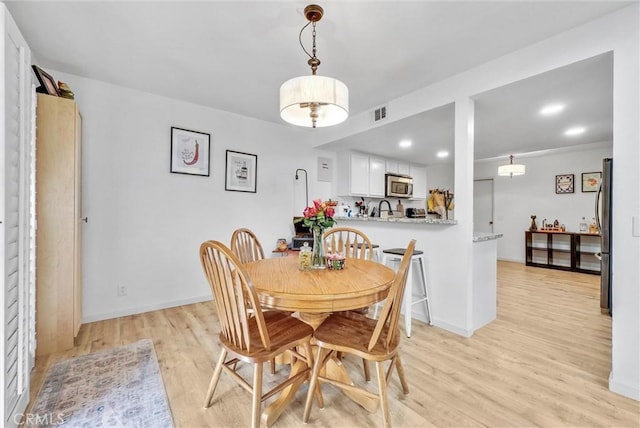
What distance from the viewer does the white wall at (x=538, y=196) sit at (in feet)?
17.6

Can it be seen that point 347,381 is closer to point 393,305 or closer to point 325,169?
point 393,305

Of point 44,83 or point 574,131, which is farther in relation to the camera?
point 574,131

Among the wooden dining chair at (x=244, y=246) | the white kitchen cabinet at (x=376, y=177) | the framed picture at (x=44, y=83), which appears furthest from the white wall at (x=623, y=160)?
the framed picture at (x=44, y=83)

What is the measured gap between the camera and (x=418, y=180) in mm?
6102

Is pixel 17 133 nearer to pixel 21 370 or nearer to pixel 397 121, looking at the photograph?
pixel 21 370

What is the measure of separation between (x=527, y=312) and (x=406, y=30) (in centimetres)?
311

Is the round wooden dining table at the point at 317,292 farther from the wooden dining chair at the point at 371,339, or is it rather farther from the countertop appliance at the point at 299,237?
the countertop appliance at the point at 299,237

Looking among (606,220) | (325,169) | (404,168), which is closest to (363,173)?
(325,169)

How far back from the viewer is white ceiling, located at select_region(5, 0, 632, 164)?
71.5 inches

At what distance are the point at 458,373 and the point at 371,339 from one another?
102 centimetres

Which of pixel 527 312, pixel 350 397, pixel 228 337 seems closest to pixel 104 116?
pixel 228 337

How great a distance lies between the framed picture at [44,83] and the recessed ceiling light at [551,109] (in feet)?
14.2

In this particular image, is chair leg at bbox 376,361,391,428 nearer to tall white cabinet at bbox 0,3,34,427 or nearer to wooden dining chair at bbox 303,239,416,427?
wooden dining chair at bbox 303,239,416,427

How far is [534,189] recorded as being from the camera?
19.7 feet
